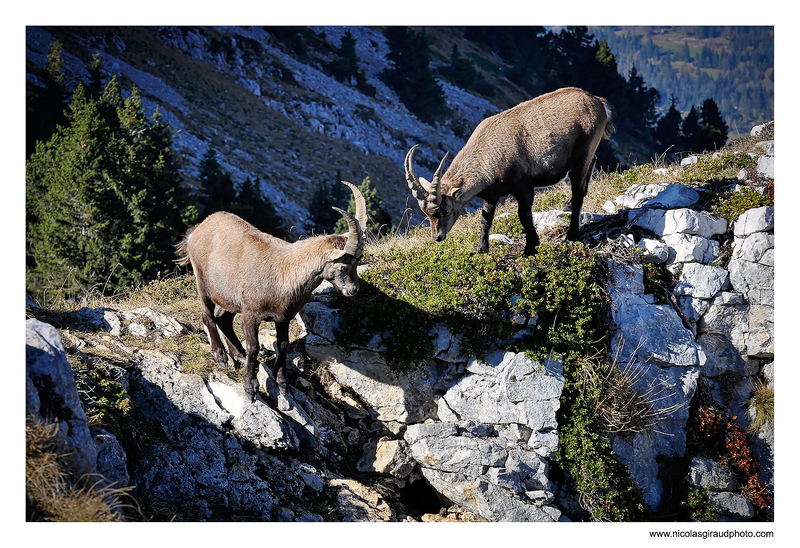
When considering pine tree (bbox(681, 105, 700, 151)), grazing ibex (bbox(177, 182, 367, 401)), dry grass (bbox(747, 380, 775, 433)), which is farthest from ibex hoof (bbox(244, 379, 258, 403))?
pine tree (bbox(681, 105, 700, 151))

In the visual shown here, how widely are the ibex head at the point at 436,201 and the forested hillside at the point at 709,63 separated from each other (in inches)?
229

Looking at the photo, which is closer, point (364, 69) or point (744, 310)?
point (744, 310)

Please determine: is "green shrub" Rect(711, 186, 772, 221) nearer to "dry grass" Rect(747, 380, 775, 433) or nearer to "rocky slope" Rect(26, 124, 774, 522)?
"rocky slope" Rect(26, 124, 774, 522)

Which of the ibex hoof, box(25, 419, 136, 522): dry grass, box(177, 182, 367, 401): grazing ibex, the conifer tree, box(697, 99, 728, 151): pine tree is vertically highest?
box(697, 99, 728, 151): pine tree

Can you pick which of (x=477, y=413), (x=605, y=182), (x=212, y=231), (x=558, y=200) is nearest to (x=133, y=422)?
(x=212, y=231)

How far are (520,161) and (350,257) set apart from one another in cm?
390

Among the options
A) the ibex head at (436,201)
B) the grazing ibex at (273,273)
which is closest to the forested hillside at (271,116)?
the grazing ibex at (273,273)

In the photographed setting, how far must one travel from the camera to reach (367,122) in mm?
55031

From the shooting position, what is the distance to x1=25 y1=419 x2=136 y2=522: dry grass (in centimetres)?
654

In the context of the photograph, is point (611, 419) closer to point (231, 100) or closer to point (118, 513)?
point (118, 513)

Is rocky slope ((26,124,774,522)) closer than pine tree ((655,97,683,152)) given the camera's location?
Yes

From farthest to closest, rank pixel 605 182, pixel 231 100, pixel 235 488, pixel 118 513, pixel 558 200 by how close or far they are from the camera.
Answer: pixel 231 100, pixel 605 182, pixel 558 200, pixel 235 488, pixel 118 513

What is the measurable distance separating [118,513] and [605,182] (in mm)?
13227

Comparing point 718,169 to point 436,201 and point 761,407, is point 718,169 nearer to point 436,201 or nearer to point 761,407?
point 761,407
